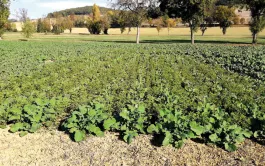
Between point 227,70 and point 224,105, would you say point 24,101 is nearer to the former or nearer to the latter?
point 224,105

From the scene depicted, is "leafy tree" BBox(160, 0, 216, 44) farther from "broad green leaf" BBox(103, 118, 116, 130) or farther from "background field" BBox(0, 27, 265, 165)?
"broad green leaf" BBox(103, 118, 116, 130)

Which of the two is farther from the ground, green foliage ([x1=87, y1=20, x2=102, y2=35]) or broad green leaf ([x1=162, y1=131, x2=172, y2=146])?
green foliage ([x1=87, y1=20, x2=102, y2=35])

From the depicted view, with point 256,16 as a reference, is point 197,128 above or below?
below

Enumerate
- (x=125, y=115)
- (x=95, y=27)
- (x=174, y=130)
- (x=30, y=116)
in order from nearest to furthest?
(x=174, y=130)
(x=125, y=115)
(x=30, y=116)
(x=95, y=27)

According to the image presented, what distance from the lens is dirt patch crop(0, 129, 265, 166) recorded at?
16.7 feet

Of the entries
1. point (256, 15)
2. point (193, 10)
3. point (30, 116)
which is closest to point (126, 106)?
point (30, 116)

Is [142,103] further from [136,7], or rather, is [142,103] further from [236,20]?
[236,20]

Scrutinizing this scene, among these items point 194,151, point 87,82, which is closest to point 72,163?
point 194,151

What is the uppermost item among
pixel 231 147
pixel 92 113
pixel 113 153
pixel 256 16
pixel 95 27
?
pixel 95 27

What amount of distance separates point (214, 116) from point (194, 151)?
104cm

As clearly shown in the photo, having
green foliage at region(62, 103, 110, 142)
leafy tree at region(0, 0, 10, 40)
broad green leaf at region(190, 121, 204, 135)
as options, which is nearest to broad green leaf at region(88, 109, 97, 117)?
green foliage at region(62, 103, 110, 142)

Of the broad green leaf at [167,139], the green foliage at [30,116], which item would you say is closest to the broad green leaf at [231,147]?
the broad green leaf at [167,139]

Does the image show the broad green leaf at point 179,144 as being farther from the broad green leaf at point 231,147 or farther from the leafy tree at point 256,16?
the leafy tree at point 256,16

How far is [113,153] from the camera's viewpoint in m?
5.32
